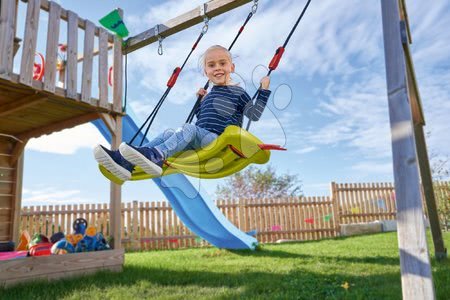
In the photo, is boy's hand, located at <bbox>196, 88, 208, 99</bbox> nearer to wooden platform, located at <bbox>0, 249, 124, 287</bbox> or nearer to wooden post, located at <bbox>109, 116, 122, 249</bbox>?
wooden post, located at <bbox>109, 116, 122, 249</bbox>

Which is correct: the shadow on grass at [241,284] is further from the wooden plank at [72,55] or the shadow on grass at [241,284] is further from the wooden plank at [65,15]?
the wooden plank at [65,15]

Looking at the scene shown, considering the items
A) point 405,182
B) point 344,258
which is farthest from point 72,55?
point 344,258

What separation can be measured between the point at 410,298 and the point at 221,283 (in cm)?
261

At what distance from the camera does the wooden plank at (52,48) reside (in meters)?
4.68

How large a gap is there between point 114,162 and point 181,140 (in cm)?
41

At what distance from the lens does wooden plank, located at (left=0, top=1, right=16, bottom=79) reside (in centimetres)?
427

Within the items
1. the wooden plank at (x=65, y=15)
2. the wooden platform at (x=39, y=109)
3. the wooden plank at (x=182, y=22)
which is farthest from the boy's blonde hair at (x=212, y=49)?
the wooden plank at (x=65, y=15)

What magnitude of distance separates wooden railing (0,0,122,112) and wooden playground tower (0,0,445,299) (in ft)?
0.03

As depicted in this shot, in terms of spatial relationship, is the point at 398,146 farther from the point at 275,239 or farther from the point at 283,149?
the point at 275,239

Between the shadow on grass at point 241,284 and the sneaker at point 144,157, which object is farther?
the shadow on grass at point 241,284

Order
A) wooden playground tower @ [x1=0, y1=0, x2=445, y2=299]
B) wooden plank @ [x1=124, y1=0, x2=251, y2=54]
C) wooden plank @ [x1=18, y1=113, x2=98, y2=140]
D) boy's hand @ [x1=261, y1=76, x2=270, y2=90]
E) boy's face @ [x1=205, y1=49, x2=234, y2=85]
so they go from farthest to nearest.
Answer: wooden plank @ [x1=18, y1=113, x2=98, y2=140], wooden plank @ [x1=124, y1=0, x2=251, y2=54], boy's face @ [x1=205, y1=49, x2=234, y2=85], boy's hand @ [x1=261, y1=76, x2=270, y2=90], wooden playground tower @ [x1=0, y1=0, x2=445, y2=299]

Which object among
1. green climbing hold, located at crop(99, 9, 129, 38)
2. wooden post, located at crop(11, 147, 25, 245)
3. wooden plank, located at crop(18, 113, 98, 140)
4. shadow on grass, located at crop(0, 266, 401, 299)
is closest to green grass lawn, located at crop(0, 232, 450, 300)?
shadow on grass, located at crop(0, 266, 401, 299)

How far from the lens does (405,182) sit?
2158 millimetres

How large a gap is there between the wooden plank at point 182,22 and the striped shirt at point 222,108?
4.53 feet
